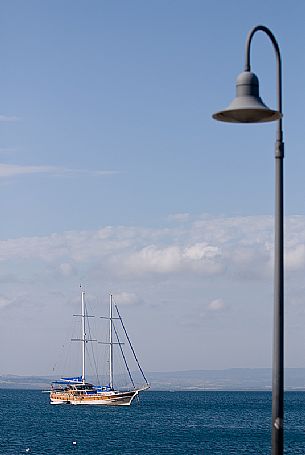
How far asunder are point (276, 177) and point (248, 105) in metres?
1.09

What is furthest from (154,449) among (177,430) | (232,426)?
(232,426)

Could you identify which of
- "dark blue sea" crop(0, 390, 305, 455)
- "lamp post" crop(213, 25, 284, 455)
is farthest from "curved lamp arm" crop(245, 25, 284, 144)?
"dark blue sea" crop(0, 390, 305, 455)

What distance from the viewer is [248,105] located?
13445 millimetres

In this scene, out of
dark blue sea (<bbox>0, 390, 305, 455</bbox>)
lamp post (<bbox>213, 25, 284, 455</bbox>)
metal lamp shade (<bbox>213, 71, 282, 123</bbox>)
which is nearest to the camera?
lamp post (<bbox>213, 25, 284, 455</bbox>)

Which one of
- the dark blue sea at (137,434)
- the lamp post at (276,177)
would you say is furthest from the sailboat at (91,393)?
the lamp post at (276,177)

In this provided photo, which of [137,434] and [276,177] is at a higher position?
[276,177]

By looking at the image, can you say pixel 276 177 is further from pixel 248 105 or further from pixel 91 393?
pixel 91 393

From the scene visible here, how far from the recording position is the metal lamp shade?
44.1 feet

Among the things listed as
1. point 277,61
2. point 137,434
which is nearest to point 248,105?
point 277,61

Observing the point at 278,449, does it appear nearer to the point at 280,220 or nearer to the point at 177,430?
the point at 280,220

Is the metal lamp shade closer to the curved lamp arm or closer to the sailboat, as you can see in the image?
the curved lamp arm

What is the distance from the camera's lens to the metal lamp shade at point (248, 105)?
1345cm

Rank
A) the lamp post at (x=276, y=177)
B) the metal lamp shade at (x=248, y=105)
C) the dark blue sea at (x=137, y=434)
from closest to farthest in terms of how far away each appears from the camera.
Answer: the lamp post at (x=276, y=177) → the metal lamp shade at (x=248, y=105) → the dark blue sea at (x=137, y=434)

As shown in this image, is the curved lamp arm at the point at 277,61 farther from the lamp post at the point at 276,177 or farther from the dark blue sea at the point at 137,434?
the dark blue sea at the point at 137,434
